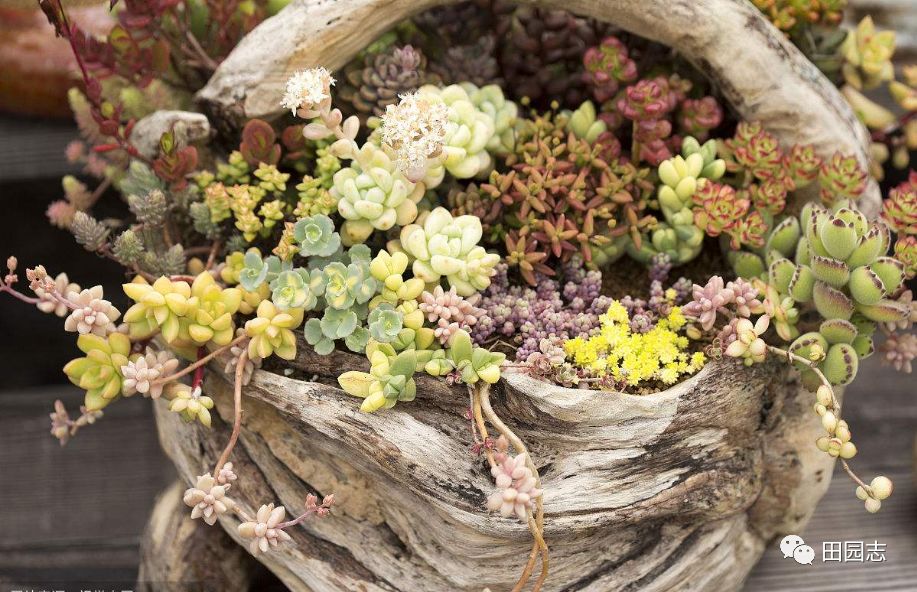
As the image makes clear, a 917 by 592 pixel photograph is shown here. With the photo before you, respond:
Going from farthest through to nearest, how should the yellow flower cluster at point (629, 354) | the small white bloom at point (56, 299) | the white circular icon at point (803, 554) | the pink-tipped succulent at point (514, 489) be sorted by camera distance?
the white circular icon at point (803, 554)
the yellow flower cluster at point (629, 354)
the small white bloom at point (56, 299)
the pink-tipped succulent at point (514, 489)

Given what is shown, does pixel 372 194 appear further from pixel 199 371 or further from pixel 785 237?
pixel 785 237

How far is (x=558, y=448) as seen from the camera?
1.29m

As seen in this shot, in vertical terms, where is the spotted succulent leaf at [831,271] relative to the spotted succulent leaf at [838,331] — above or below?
above

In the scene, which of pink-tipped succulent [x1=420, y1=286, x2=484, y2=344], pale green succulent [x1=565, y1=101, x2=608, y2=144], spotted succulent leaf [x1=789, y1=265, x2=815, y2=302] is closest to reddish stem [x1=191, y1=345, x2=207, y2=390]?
pink-tipped succulent [x1=420, y1=286, x2=484, y2=344]

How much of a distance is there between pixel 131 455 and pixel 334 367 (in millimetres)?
1206

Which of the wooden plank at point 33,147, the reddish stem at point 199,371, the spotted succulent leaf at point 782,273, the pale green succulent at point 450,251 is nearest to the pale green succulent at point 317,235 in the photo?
the pale green succulent at point 450,251

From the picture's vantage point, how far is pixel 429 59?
5.27 ft

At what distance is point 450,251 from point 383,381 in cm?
23

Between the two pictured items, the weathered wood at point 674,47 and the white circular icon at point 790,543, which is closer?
the weathered wood at point 674,47

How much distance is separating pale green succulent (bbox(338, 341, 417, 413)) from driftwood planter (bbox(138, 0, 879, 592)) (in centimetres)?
4

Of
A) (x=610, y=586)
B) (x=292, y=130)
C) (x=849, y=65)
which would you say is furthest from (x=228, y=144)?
(x=849, y=65)

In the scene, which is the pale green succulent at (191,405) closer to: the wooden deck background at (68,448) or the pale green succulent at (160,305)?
the pale green succulent at (160,305)

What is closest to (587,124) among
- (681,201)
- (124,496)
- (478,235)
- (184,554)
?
(681,201)

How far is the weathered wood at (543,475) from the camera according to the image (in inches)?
49.4
